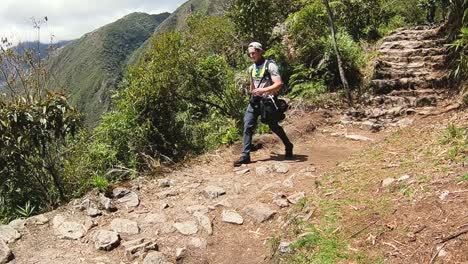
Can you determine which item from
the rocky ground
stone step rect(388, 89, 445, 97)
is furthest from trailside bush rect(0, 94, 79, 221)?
stone step rect(388, 89, 445, 97)

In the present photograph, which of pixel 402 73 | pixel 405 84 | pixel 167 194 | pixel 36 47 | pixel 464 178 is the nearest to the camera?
pixel 464 178

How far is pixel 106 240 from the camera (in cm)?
529

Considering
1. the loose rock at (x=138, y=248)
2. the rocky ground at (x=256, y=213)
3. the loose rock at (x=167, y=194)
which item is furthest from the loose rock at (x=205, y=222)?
the loose rock at (x=167, y=194)

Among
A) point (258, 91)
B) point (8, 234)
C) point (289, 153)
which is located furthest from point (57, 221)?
point (289, 153)

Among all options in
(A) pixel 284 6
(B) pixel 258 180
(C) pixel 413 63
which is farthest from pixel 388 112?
(A) pixel 284 6

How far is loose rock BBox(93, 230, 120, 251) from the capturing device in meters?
5.21

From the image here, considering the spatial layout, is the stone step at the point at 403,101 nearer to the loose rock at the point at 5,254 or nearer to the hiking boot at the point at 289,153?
the hiking boot at the point at 289,153

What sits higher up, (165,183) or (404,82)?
(404,82)

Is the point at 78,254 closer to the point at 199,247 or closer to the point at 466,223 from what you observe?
the point at 199,247

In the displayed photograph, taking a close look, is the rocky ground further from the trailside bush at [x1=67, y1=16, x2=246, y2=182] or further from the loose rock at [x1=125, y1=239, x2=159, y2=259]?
the trailside bush at [x1=67, y1=16, x2=246, y2=182]

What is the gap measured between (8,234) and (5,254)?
21.0 inches

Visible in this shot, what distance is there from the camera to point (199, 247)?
207 inches

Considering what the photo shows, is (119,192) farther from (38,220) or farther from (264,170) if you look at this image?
(264,170)

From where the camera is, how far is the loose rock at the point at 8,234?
5.32 metres
